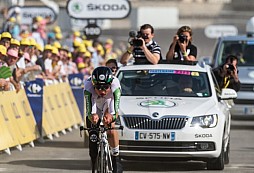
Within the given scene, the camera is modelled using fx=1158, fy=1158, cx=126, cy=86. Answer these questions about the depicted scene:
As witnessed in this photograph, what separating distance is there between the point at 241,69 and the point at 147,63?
27.0 feet

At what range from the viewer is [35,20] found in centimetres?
3083

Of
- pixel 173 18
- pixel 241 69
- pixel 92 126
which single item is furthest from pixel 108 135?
pixel 173 18

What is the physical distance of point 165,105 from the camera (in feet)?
52.3

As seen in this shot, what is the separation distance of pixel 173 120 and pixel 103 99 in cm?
234

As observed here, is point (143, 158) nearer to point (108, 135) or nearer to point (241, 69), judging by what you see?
point (108, 135)

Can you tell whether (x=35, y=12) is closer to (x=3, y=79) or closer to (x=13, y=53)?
(x=13, y=53)

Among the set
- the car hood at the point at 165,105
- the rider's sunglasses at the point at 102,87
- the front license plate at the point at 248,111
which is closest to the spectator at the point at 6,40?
the car hood at the point at 165,105

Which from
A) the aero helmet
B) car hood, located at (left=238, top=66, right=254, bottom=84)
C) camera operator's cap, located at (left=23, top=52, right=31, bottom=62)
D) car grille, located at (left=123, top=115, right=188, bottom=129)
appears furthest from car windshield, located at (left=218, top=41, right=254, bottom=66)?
the aero helmet

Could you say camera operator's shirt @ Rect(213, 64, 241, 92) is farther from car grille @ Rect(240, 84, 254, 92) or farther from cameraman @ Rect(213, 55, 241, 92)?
car grille @ Rect(240, 84, 254, 92)

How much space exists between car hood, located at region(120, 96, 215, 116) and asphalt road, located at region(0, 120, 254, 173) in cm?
86

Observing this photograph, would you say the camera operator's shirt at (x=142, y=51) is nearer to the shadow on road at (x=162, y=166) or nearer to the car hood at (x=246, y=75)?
the shadow on road at (x=162, y=166)

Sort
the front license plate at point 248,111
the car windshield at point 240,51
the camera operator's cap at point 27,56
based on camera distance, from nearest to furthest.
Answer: the camera operator's cap at point 27,56, the front license plate at point 248,111, the car windshield at point 240,51

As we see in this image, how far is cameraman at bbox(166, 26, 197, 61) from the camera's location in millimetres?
18062

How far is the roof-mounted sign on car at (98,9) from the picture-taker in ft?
104
